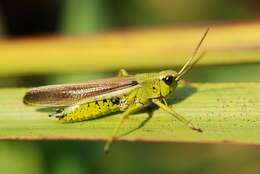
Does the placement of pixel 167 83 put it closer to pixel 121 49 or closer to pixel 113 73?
pixel 121 49

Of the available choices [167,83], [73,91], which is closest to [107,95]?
[73,91]

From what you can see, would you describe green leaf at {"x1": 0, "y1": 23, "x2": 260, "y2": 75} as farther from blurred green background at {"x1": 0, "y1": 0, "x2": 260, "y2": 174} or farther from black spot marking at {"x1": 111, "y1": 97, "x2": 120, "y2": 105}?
black spot marking at {"x1": 111, "y1": 97, "x2": 120, "y2": 105}

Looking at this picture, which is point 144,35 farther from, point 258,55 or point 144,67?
point 258,55

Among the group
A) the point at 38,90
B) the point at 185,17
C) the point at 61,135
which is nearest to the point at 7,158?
the point at 38,90

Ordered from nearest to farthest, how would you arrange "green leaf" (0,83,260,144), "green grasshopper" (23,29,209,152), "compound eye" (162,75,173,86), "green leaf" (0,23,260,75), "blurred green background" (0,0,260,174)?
"green leaf" (0,83,260,144), "green grasshopper" (23,29,209,152), "compound eye" (162,75,173,86), "green leaf" (0,23,260,75), "blurred green background" (0,0,260,174)

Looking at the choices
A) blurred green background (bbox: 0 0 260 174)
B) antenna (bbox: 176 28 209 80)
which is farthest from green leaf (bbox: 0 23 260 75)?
blurred green background (bbox: 0 0 260 174)

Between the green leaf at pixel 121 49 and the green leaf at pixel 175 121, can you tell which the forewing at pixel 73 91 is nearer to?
the green leaf at pixel 175 121

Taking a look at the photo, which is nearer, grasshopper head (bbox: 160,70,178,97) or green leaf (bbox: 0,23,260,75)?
grasshopper head (bbox: 160,70,178,97)

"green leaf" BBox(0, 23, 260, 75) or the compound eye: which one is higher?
"green leaf" BBox(0, 23, 260, 75)
